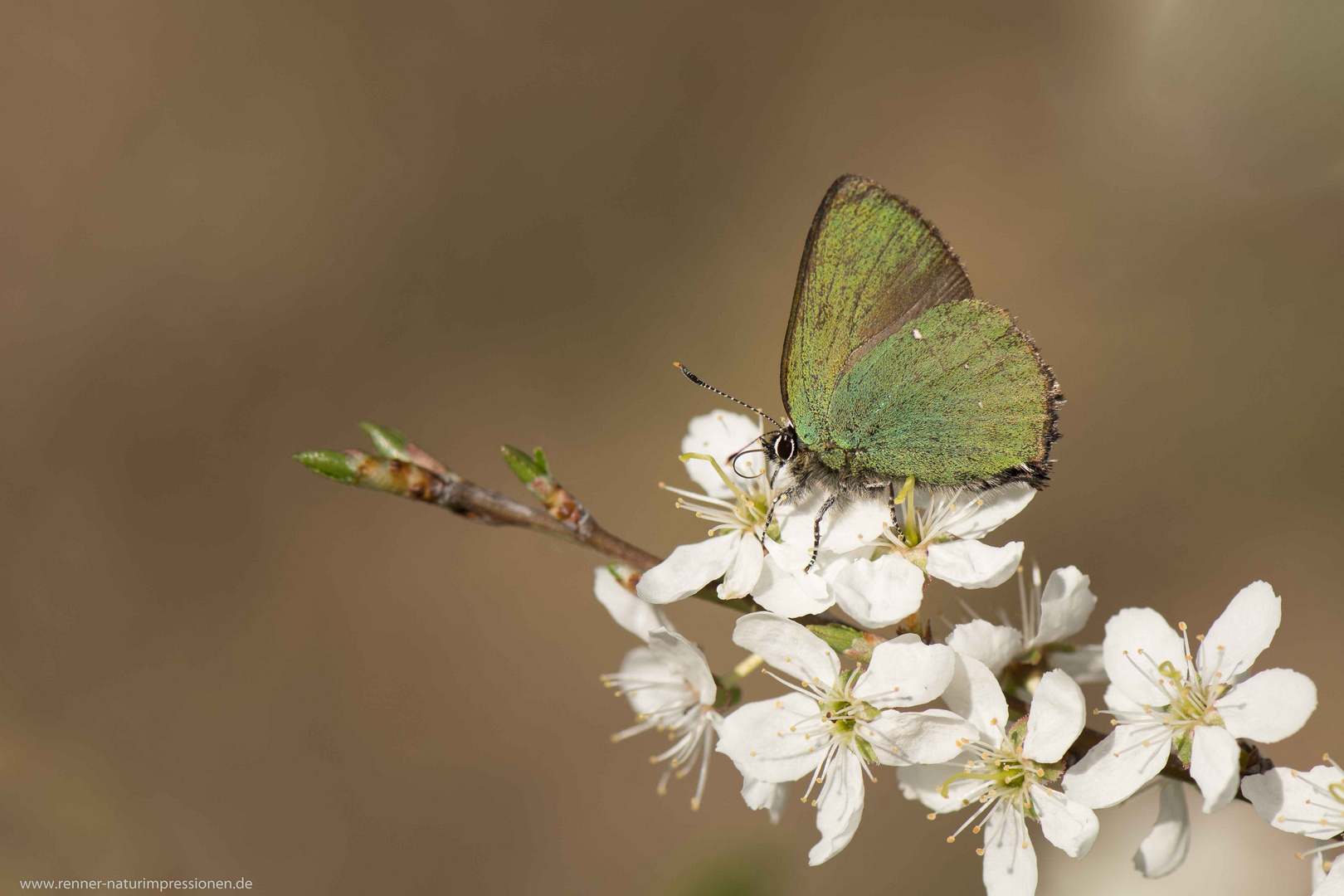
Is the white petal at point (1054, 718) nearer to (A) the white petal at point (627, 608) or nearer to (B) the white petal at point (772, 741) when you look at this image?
(B) the white petal at point (772, 741)

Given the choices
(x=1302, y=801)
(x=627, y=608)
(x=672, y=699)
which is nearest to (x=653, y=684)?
(x=672, y=699)

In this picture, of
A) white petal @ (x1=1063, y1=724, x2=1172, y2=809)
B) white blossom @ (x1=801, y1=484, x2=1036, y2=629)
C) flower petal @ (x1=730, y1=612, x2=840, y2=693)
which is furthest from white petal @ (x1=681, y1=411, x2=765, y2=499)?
white petal @ (x1=1063, y1=724, x2=1172, y2=809)

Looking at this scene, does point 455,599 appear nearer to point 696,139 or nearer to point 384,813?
point 384,813

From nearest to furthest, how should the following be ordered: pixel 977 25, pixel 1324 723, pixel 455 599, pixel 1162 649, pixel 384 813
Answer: pixel 1162 649, pixel 1324 723, pixel 384 813, pixel 455 599, pixel 977 25

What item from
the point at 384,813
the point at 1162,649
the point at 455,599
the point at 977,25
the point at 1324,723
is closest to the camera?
the point at 1162,649

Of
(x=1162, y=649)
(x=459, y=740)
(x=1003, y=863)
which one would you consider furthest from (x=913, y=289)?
(x=459, y=740)

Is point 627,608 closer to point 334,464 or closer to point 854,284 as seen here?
point 334,464
